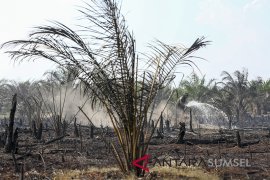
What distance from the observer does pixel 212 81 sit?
44.2 meters

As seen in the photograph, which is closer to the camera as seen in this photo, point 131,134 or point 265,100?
point 131,134

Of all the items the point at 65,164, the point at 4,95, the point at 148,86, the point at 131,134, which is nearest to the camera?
the point at 131,134

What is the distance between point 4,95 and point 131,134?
45026 mm

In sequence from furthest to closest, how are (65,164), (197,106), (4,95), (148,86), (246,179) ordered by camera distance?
(4,95) → (197,106) → (65,164) → (246,179) → (148,86)

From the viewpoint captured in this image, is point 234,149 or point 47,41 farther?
point 234,149

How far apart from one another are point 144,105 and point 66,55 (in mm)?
2004

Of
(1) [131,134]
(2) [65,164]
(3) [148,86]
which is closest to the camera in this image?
(1) [131,134]

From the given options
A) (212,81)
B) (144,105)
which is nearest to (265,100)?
(212,81)

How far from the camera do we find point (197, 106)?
4306 cm

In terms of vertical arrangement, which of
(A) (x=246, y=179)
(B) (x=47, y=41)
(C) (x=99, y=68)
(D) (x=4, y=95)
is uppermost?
(D) (x=4, y=95)

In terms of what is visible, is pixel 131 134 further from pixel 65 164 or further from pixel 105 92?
pixel 65 164

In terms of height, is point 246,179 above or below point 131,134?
below

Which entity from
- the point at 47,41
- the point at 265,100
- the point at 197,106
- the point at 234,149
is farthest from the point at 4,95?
the point at 47,41

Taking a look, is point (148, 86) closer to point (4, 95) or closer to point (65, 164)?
point (65, 164)
